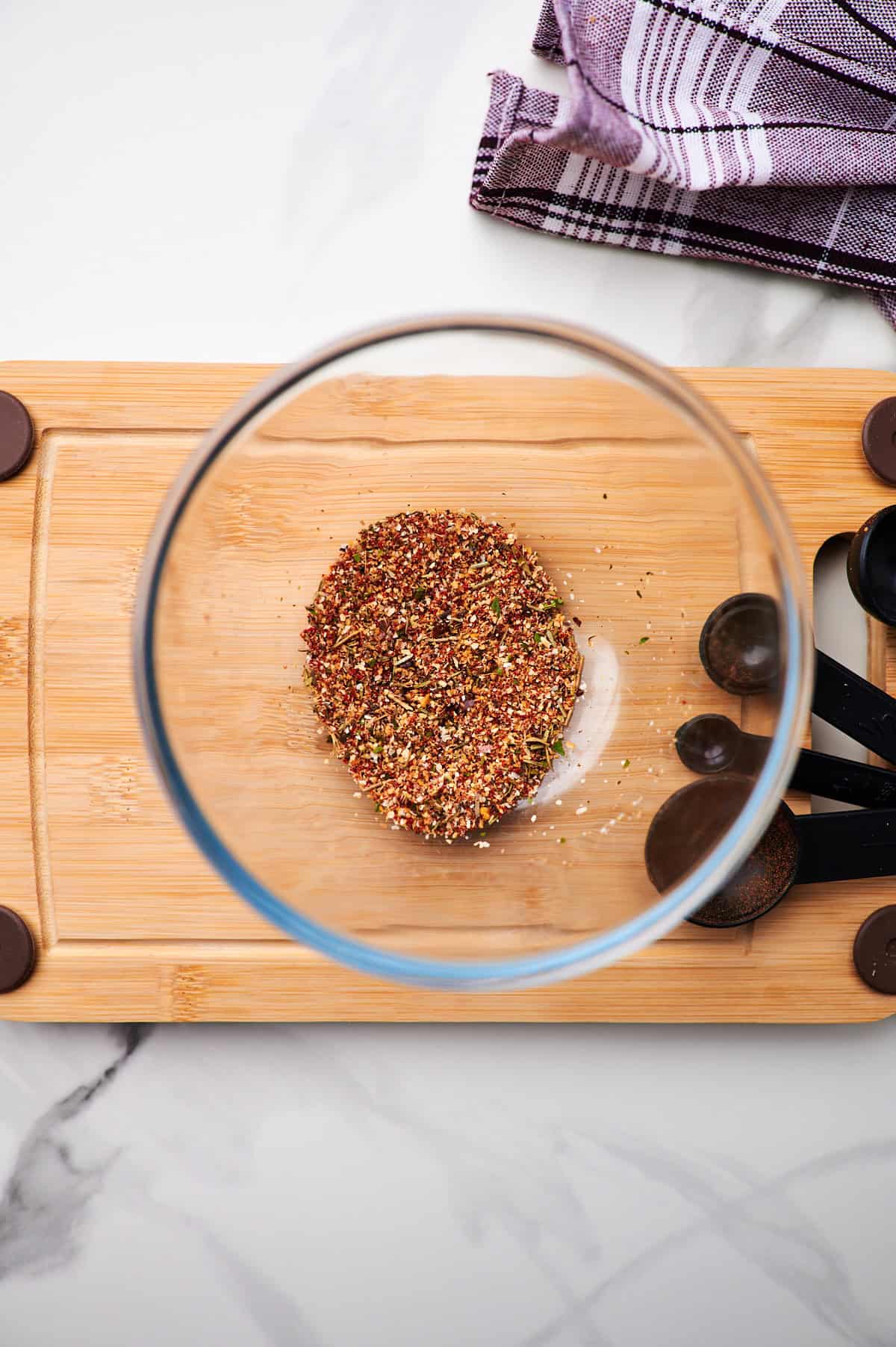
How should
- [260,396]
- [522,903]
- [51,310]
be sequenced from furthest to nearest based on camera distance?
[51,310]
[522,903]
[260,396]

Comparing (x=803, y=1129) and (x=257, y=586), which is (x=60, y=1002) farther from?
(x=803, y=1129)

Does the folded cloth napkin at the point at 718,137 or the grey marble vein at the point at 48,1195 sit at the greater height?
the folded cloth napkin at the point at 718,137

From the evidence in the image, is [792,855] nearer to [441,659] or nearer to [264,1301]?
[441,659]

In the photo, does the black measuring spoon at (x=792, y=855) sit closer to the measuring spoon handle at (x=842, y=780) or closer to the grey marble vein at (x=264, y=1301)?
the measuring spoon handle at (x=842, y=780)

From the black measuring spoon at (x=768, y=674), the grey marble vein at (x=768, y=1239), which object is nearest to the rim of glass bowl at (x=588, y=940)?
the black measuring spoon at (x=768, y=674)

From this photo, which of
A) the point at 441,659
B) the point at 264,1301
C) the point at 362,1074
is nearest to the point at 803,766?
the point at 441,659

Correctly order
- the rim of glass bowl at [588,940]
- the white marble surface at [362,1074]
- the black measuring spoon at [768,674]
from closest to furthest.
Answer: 1. the rim of glass bowl at [588,940]
2. the black measuring spoon at [768,674]
3. the white marble surface at [362,1074]

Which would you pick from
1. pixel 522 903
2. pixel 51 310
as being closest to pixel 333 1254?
pixel 522 903
